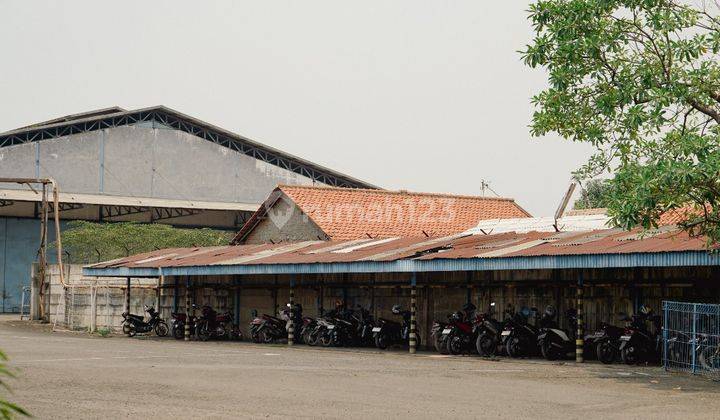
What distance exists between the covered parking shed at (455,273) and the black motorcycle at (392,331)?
2.69ft

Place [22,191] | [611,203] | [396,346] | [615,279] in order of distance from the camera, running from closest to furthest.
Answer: [611,203], [615,279], [396,346], [22,191]

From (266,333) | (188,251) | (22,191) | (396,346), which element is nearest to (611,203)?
(396,346)

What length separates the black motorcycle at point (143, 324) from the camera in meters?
38.2

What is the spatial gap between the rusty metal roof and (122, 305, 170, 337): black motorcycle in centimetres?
159

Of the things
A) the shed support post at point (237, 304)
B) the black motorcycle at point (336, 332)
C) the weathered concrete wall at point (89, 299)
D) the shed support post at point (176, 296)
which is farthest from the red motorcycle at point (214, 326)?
the black motorcycle at point (336, 332)

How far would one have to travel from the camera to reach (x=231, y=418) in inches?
494

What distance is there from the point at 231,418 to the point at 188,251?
95.6 feet

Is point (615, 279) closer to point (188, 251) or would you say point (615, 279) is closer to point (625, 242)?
point (625, 242)

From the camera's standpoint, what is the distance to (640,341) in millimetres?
23188

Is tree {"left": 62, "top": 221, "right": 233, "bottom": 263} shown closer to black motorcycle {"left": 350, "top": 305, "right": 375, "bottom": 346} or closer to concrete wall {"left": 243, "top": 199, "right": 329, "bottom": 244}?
concrete wall {"left": 243, "top": 199, "right": 329, "bottom": 244}

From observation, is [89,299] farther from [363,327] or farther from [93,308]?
[363,327]

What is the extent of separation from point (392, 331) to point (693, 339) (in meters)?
11.1

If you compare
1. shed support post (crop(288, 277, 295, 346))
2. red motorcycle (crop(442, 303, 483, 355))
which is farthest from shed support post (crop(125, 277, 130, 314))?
red motorcycle (crop(442, 303, 483, 355))

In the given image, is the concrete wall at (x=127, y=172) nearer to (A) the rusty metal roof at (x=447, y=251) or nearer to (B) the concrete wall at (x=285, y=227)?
(B) the concrete wall at (x=285, y=227)
